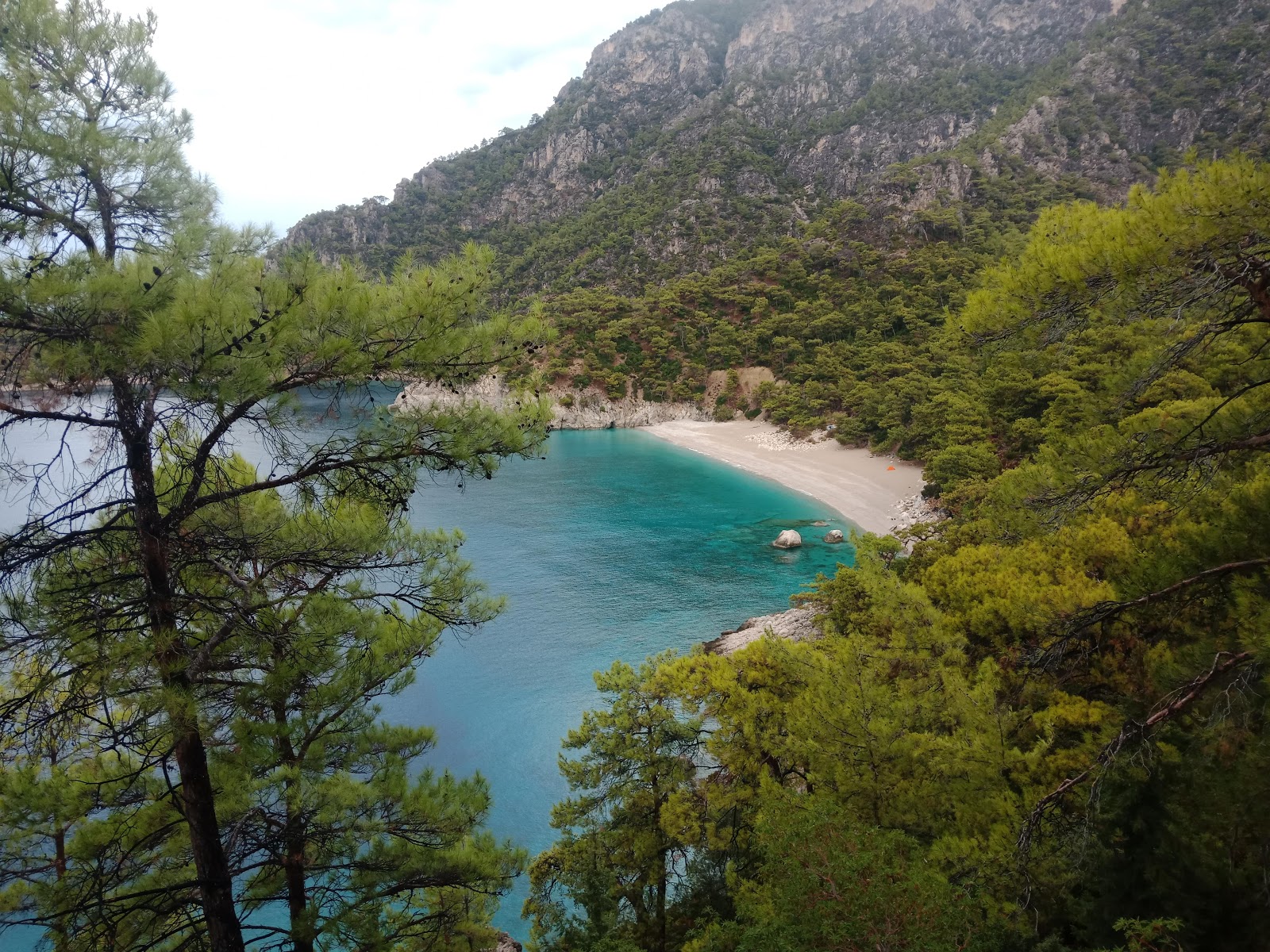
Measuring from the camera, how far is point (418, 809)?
14.2ft

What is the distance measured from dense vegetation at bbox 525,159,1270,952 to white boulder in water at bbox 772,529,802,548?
40.2 feet

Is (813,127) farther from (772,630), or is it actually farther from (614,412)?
(772,630)

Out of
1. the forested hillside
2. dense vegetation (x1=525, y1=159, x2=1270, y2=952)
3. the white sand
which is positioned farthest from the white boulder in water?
dense vegetation (x1=525, y1=159, x2=1270, y2=952)

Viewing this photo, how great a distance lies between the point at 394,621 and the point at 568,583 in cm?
1534

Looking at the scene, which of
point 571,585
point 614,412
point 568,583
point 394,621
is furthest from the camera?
point 614,412

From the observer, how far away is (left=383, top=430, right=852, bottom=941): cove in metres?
12.2

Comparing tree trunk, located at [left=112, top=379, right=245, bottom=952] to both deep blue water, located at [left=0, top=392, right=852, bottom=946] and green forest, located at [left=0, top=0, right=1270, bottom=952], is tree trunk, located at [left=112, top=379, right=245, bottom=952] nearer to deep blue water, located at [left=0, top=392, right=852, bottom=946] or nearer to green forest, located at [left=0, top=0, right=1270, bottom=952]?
green forest, located at [left=0, top=0, right=1270, bottom=952]

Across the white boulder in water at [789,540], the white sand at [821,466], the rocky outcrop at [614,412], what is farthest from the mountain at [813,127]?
the white boulder in water at [789,540]

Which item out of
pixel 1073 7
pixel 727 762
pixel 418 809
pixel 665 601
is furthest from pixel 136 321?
pixel 1073 7

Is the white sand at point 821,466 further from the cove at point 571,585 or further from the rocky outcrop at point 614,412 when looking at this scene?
the rocky outcrop at point 614,412

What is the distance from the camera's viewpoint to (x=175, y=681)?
297cm

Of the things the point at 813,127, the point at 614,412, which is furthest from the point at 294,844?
the point at 813,127

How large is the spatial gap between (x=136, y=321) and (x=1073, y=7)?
10637 centimetres

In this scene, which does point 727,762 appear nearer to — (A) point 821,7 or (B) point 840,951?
(B) point 840,951
